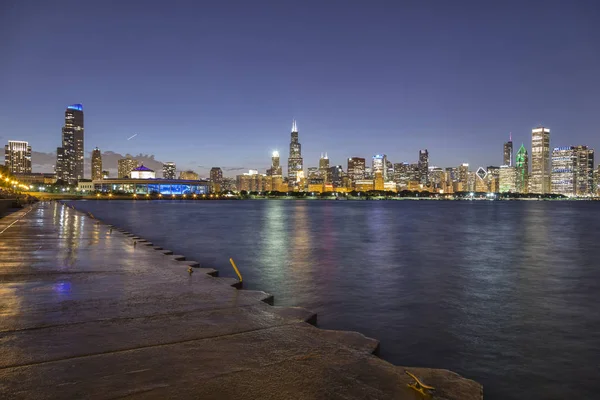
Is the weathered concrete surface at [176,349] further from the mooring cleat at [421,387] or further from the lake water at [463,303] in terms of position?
the lake water at [463,303]

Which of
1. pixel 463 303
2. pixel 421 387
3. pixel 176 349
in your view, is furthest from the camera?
pixel 463 303

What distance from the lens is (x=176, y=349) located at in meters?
6.46

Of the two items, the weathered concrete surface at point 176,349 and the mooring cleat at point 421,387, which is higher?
the weathered concrete surface at point 176,349

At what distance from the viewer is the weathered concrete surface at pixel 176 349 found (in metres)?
5.21

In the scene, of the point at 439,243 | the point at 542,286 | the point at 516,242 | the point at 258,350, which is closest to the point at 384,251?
the point at 439,243

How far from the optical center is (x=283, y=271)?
22.2 m

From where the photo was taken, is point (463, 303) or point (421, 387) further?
point (463, 303)

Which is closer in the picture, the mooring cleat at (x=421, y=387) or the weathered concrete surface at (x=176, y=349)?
the weathered concrete surface at (x=176, y=349)

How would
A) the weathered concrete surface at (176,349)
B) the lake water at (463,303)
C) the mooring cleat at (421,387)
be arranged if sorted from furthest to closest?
the lake water at (463,303) → the mooring cleat at (421,387) → the weathered concrete surface at (176,349)

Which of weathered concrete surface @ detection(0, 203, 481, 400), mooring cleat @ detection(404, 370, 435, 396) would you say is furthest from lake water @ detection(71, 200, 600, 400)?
mooring cleat @ detection(404, 370, 435, 396)

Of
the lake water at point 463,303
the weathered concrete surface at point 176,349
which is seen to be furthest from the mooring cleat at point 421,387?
the lake water at point 463,303

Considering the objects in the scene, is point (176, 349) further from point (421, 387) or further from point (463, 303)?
point (463, 303)

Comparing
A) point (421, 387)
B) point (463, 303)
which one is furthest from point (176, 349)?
point (463, 303)

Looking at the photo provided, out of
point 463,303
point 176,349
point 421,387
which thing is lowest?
point 463,303
